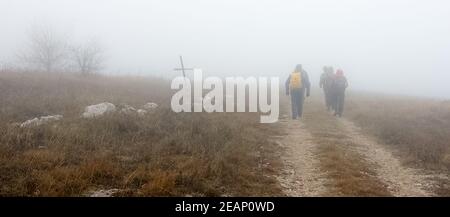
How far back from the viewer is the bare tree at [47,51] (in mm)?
34312

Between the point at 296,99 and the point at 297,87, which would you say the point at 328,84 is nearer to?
the point at 296,99

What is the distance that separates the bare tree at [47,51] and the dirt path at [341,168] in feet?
79.2

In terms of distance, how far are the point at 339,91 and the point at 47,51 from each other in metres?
23.2

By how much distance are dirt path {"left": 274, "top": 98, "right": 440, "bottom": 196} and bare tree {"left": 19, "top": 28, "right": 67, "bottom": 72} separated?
24.2 meters

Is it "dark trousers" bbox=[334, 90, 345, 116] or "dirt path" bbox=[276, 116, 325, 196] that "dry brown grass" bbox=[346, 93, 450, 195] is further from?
"dirt path" bbox=[276, 116, 325, 196]

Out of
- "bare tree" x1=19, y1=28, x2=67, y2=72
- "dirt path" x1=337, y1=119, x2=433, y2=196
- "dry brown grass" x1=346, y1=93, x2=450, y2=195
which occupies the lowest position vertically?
"dirt path" x1=337, y1=119, x2=433, y2=196

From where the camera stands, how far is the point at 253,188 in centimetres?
888

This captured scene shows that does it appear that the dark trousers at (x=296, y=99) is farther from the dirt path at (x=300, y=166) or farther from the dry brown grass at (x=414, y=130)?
the dirt path at (x=300, y=166)

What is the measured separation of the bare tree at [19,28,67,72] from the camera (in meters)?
34.3

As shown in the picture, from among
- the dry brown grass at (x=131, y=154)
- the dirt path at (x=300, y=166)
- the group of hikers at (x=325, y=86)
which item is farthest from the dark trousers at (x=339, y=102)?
the dry brown grass at (x=131, y=154)

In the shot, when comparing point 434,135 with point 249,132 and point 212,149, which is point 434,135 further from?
point 212,149

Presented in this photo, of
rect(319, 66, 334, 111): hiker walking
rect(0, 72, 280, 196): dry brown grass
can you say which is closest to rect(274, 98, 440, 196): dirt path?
rect(0, 72, 280, 196): dry brown grass

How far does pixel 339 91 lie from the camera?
19.3 meters

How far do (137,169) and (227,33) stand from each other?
115m
